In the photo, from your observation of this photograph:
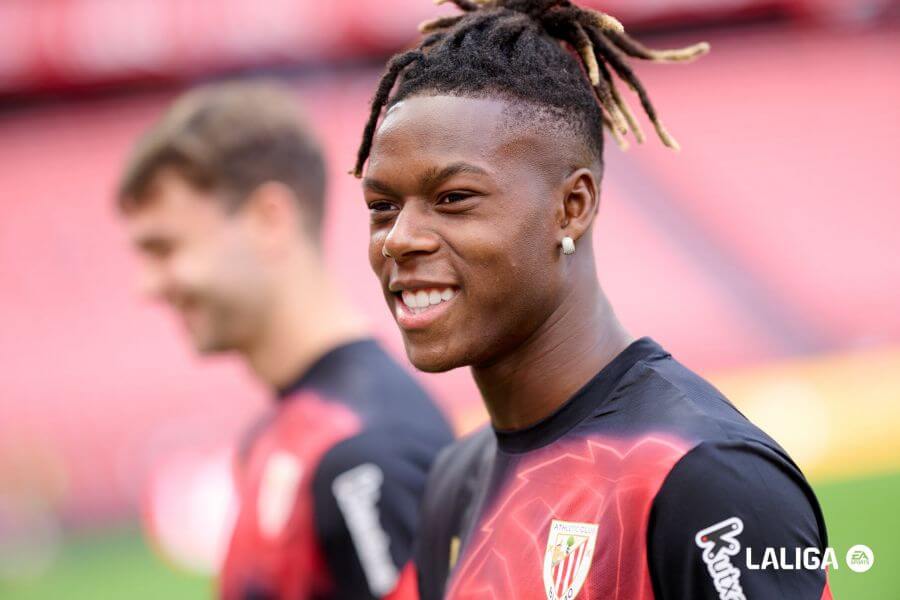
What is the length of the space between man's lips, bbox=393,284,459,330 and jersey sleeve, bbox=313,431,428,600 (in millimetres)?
1243

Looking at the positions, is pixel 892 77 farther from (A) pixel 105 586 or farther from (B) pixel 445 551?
(B) pixel 445 551

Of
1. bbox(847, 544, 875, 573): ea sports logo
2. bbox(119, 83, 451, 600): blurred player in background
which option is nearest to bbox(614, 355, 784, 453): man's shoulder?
bbox(847, 544, 875, 573): ea sports logo

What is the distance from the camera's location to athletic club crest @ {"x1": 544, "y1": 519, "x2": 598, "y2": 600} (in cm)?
228

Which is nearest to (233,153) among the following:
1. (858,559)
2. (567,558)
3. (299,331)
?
(299,331)

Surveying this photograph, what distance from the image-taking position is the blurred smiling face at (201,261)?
4.51 meters

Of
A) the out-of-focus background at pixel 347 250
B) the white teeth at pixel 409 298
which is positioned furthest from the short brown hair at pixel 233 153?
the out-of-focus background at pixel 347 250

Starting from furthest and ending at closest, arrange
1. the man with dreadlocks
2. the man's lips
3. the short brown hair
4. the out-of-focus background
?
the out-of-focus background → the short brown hair → the man's lips → the man with dreadlocks

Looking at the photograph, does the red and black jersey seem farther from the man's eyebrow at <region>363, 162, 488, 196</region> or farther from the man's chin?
the man's eyebrow at <region>363, 162, 488, 196</region>

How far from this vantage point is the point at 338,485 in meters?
3.78

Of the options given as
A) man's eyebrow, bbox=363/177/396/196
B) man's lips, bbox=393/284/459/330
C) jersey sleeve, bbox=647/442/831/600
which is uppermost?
man's eyebrow, bbox=363/177/396/196

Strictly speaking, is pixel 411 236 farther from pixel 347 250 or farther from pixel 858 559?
pixel 347 250

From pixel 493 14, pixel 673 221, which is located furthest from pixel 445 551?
pixel 673 221

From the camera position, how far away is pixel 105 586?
9711 mm

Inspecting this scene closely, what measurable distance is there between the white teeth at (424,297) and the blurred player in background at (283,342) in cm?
118
